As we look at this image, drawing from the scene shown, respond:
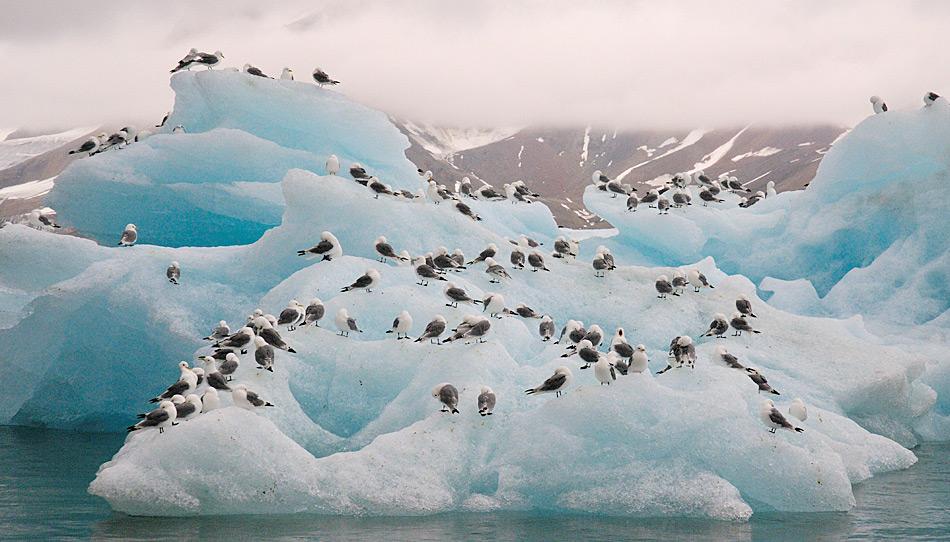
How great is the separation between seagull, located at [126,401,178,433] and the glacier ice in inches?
14.0

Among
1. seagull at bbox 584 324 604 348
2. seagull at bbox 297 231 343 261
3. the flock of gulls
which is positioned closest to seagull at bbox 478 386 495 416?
the flock of gulls

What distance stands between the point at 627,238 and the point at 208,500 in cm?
2320

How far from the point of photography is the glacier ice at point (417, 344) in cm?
1530

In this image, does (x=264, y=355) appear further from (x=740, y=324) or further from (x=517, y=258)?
(x=740, y=324)

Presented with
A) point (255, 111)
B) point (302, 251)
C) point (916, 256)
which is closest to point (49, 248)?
point (255, 111)

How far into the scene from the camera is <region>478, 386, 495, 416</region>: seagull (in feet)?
53.7

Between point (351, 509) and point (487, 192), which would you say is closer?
point (351, 509)

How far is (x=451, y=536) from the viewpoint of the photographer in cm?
1362

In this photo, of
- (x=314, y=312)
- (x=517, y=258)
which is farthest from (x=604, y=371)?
(x=517, y=258)

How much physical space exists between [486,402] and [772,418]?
4288mm

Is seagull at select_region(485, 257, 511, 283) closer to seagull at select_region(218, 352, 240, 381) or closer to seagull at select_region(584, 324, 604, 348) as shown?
seagull at select_region(584, 324, 604, 348)

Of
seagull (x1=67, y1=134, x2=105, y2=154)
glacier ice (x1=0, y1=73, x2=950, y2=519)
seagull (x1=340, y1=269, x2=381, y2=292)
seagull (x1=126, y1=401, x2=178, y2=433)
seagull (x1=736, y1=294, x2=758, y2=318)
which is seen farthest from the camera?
seagull (x1=67, y1=134, x2=105, y2=154)

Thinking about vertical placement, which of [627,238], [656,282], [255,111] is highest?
[255,111]

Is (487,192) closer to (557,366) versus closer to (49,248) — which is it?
(49,248)
